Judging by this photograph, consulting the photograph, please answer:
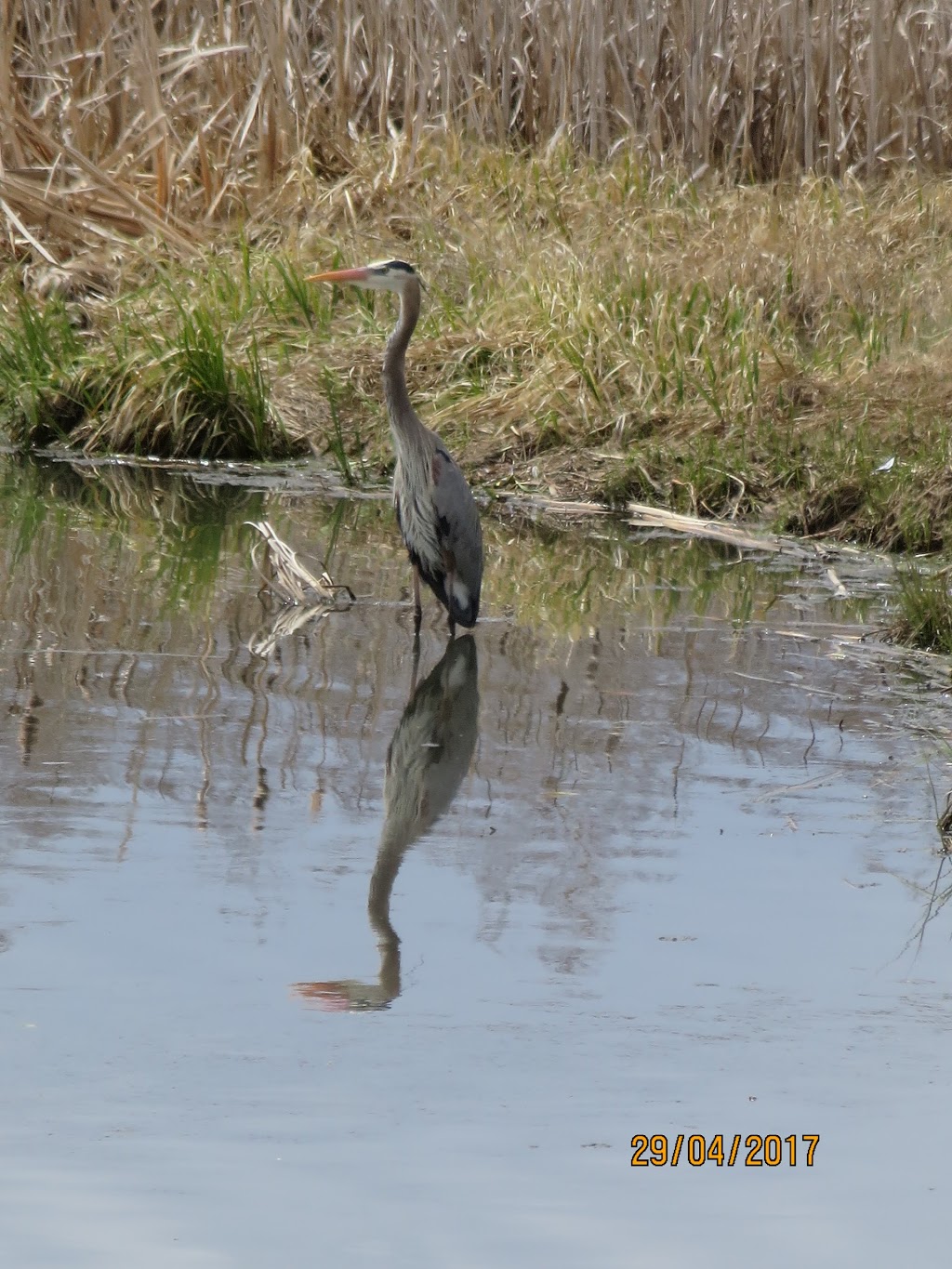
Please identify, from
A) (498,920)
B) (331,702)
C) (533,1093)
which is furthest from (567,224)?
(533,1093)

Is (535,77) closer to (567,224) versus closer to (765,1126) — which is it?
(567,224)

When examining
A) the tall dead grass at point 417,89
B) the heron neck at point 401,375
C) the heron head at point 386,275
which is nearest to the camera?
the heron neck at point 401,375

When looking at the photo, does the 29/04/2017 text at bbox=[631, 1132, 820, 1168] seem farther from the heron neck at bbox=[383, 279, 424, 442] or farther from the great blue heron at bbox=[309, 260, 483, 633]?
the heron neck at bbox=[383, 279, 424, 442]

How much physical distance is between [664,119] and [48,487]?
5.79 meters

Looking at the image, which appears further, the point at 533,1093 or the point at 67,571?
the point at 67,571

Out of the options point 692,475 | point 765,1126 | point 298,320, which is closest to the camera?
point 765,1126

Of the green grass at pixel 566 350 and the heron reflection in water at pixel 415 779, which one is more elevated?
the green grass at pixel 566 350

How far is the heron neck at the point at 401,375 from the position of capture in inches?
272

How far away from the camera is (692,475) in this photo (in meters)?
8.60

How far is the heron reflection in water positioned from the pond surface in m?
0.01

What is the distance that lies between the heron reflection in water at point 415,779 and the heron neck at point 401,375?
2.69ft

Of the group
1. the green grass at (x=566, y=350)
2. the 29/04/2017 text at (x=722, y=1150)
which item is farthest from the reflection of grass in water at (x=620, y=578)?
the 29/04/2017 text at (x=722, y=1150)

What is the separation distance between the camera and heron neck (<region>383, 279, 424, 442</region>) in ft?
22.7

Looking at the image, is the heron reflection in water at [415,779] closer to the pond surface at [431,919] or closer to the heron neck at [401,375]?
the pond surface at [431,919]
